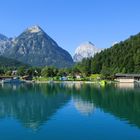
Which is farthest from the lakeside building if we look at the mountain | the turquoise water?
the turquoise water

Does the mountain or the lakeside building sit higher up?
the mountain

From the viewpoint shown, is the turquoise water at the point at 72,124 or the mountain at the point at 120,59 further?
the mountain at the point at 120,59

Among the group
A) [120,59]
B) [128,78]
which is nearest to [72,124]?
[128,78]

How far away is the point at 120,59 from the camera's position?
14462 cm

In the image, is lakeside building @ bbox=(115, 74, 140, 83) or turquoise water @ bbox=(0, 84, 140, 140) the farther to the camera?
lakeside building @ bbox=(115, 74, 140, 83)

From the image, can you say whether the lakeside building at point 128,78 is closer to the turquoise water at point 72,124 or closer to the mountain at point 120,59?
the mountain at point 120,59

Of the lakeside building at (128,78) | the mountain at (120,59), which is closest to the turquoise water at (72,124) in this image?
the lakeside building at (128,78)

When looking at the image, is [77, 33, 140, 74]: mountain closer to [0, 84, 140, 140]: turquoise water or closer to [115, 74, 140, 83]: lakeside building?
[115, 74, 140, 83]: lakeside building

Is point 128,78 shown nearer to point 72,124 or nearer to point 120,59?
point 120,59

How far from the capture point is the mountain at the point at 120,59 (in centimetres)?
13675

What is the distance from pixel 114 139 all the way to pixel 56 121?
9.50 meters

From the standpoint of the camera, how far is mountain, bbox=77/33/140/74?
136750mm

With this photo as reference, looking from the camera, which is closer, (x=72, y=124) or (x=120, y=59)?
(x=72, y=124)

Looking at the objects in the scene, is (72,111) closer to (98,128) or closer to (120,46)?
(98,128)
